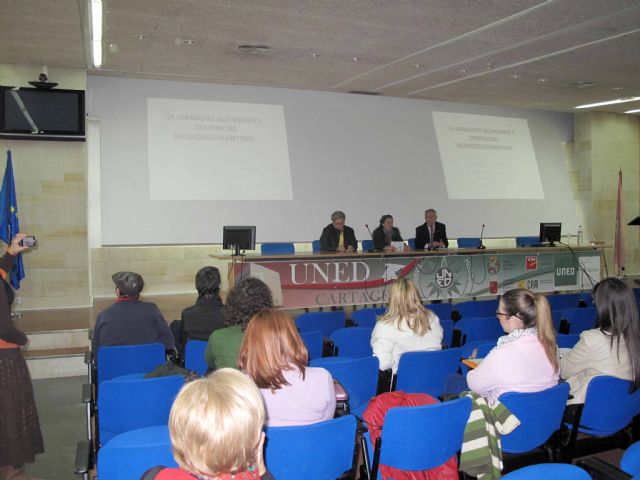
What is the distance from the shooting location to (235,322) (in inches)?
124

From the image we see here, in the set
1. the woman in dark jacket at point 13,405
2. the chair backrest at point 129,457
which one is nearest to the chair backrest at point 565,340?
the chair backrest at point 129,457

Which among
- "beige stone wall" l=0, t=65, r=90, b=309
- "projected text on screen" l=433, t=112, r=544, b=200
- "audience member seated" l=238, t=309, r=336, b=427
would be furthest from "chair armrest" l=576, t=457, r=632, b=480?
"projected text on screen" l=433, t=112, r=544, b=200

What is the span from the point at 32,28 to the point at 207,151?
3.25 metres

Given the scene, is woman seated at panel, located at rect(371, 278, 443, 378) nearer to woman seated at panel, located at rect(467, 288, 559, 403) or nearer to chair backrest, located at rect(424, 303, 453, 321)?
woman seated at panel, located at rect(467, 288, 559, 403)

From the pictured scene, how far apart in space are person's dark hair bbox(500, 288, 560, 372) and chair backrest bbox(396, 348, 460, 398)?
61cm

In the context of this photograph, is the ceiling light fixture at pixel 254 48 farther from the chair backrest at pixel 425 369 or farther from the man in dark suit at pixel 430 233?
the chair backrest at pixel 425 369

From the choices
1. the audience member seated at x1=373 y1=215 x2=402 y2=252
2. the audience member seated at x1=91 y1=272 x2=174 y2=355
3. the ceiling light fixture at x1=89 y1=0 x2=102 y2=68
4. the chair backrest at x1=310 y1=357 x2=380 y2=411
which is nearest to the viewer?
the chair backrest at x1=310 y1=357 x2=380 y2=411

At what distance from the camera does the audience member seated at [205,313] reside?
403 centimetres

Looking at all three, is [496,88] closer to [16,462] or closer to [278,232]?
[278,232]

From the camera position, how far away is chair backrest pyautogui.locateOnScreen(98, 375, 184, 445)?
8.86ft

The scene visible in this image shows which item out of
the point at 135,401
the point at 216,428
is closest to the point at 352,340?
the point at 135,401

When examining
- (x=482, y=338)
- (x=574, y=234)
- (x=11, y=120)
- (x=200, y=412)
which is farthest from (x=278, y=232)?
(x=200, y=412)

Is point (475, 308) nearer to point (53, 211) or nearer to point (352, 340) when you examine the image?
point (352, 340)

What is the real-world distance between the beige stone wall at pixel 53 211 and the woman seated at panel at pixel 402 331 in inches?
245
